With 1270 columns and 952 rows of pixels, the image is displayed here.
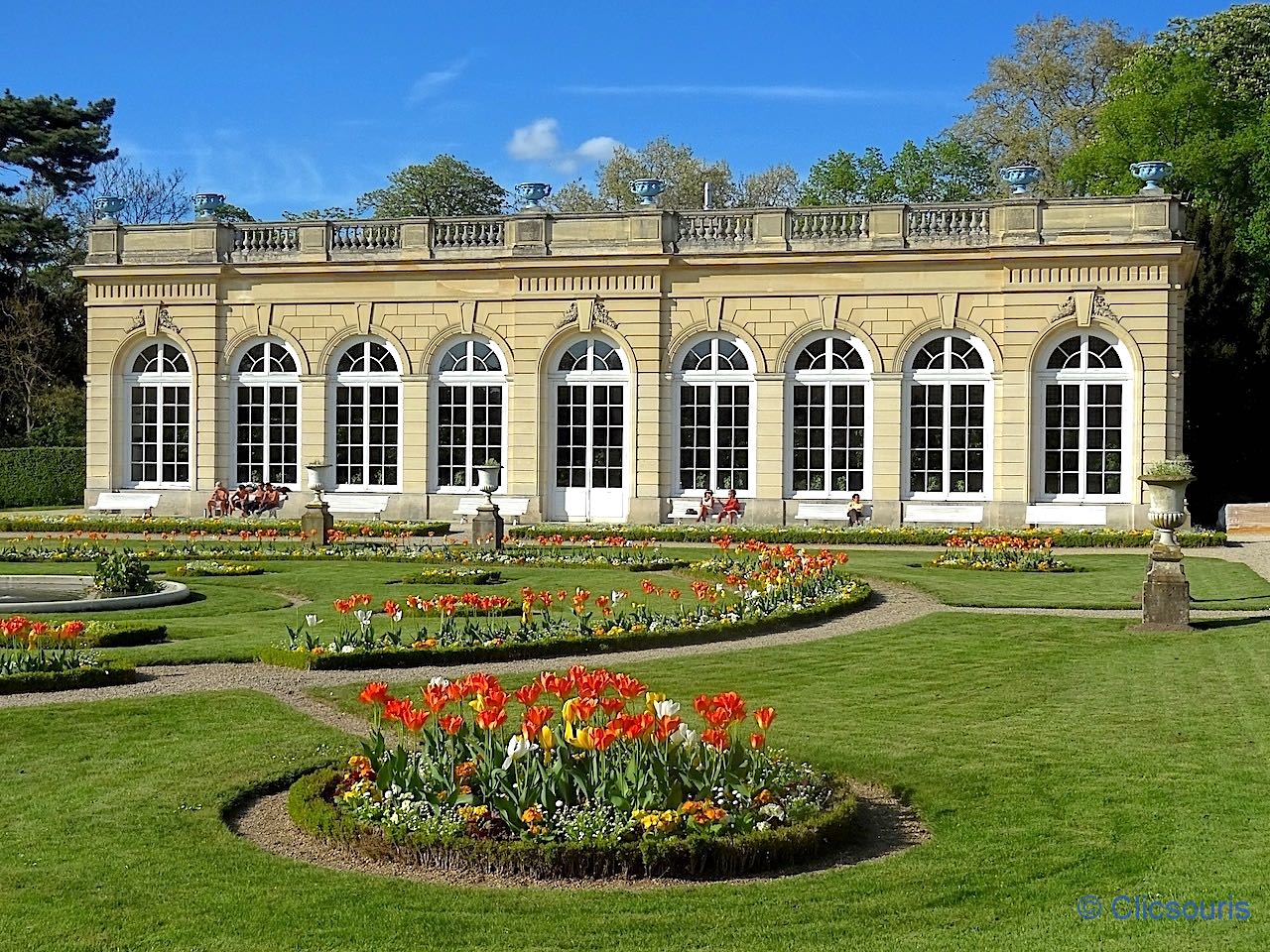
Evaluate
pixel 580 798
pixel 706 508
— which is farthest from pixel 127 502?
pixel 580 798

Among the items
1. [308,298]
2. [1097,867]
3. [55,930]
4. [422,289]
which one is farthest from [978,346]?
[55,930]

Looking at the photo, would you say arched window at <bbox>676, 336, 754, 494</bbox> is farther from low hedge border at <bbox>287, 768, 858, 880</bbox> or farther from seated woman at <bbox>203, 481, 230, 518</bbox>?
low hedge border at <bbox>287, 768, 858, 880</bbox>

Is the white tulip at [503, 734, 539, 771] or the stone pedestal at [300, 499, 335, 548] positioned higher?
the stone pedestal at [300, 499, 335, 548]

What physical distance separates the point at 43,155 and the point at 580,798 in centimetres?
5507

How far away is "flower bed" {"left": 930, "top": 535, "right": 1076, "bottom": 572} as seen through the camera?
2531cm

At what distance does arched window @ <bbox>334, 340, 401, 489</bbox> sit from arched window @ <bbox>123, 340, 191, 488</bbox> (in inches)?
165

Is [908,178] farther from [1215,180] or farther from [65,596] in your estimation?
[65,596]

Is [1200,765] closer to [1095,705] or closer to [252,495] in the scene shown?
[1095,705]

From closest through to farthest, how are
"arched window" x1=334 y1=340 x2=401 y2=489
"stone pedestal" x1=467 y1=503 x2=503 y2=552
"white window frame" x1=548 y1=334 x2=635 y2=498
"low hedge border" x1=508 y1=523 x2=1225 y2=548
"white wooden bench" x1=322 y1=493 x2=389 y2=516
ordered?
"stone pedestal" x1=467 y1=503 x2=503 y2=552 < "low hedge border" x1=508 y1=523 x2=1225 y2=548 < "white window frame" x1=548 y1=334 x2=635 y2=498 < "white wooden bench" x1=322 y1=493 x2=389 y2=516 < "arched window" x1=334 y1=340 x2=401 y2=489

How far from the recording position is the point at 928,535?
30.9 m

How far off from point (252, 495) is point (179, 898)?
31169 millimetres

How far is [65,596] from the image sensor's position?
2033 centimetres

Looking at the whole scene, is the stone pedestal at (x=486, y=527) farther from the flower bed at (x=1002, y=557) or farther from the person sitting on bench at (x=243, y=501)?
the person sitting on bench at (x=243, y=501)

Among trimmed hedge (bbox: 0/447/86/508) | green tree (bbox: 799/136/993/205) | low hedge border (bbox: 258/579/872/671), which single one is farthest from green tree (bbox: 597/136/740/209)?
low hedge border (bbox: 258/579/872/671)
